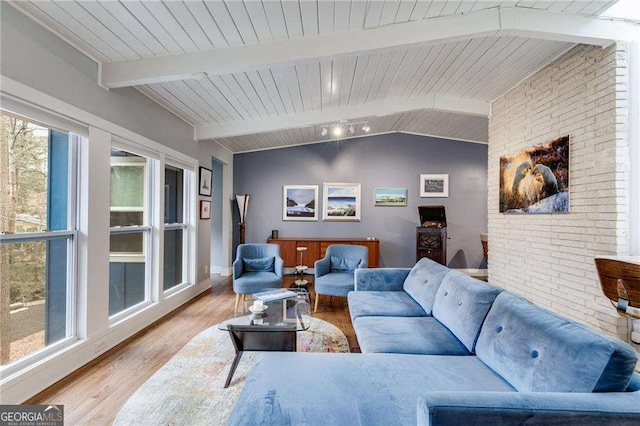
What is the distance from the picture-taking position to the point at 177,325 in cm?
327

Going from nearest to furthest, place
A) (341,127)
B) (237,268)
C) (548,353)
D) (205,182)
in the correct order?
(548,353) → (237,268) → (205,182) → (341,127)

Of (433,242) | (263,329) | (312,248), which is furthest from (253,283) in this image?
(433,242)

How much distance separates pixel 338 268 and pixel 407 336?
2283 millimetres

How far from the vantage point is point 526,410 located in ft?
3.22

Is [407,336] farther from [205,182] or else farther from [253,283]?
[205,182]

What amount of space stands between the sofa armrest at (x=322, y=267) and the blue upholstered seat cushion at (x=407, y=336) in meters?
1.53

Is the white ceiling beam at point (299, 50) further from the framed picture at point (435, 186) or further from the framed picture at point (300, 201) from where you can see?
the framed picture at point (435, 186)

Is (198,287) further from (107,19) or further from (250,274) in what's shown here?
(107,19)

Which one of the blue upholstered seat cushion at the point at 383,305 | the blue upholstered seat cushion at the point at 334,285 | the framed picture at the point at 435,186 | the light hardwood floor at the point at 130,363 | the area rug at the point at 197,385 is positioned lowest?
the light hardwood floor at the point at 130,363

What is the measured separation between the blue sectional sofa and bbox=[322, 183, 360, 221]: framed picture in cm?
392

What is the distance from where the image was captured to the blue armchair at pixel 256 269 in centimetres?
360

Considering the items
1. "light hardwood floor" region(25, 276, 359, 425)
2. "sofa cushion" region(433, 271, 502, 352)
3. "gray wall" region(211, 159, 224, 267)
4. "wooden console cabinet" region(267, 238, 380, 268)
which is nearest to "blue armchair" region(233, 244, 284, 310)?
Result: "light hardwood floor" region(25, 276, 359, 425)

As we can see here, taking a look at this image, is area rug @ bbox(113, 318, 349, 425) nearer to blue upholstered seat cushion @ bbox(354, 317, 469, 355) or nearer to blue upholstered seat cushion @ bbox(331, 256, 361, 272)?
blue upholstered seat cushion @ bbox(354, 317, 469, 355)

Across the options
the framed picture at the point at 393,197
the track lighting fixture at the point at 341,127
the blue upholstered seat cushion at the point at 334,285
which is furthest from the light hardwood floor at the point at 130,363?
the track lighting fixture at the point at 341,127
